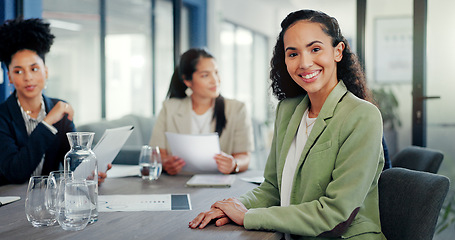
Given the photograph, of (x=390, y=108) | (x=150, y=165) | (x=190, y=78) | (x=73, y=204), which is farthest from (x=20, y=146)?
(x=390, y=108)

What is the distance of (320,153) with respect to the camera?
4.15 feet

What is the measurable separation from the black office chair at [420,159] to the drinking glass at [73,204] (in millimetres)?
1323

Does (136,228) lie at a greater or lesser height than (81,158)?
lesser

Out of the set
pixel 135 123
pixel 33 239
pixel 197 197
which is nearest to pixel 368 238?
pixel 197 197

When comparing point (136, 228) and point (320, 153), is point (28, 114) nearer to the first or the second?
point (136, 228)

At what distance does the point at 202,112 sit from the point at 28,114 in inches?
40.1

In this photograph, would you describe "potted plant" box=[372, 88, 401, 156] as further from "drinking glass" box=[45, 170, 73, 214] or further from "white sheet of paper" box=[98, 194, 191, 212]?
"drinking glass" box=[45, 170, 73, 214]

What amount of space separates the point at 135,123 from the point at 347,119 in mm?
3417

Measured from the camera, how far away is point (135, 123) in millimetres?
4410

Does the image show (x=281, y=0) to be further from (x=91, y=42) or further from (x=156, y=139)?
(x=156, y=139)

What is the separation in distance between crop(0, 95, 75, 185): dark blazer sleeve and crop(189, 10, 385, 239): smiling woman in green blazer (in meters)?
0.91

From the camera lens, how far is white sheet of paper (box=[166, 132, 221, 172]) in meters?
2.00

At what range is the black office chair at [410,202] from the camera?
126 centimetres

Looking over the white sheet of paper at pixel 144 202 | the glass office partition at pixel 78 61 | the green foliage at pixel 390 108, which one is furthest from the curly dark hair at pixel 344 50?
the glass office partition at pixel 78 61
